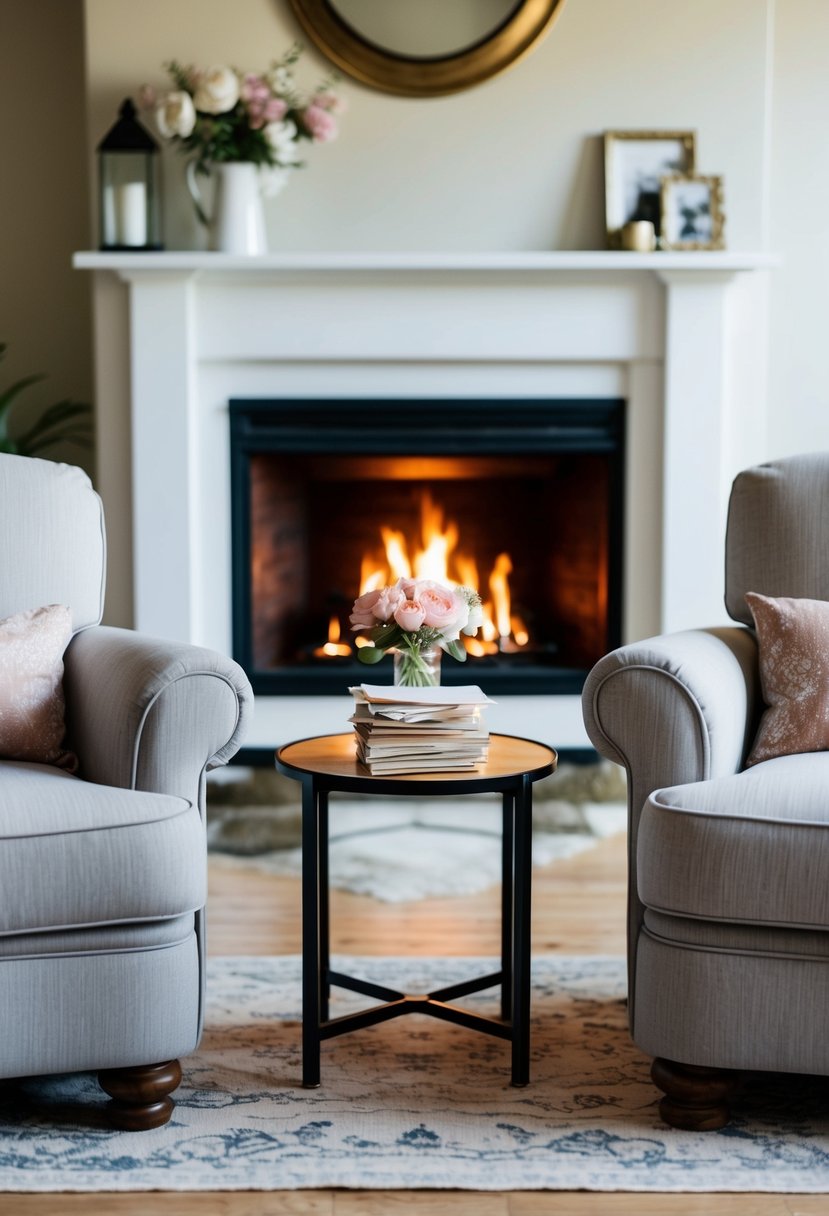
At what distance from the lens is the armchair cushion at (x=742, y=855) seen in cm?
186

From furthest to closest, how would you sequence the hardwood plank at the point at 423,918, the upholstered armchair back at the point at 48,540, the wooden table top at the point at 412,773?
the hardwood plank at the point at 423,918 < the upholstered armchair back at the point at 48,540 < the wooden table top at the point at 412,773

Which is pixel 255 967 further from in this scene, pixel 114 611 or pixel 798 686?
pixel 114 611

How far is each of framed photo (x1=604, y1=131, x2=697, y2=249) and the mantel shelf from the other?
152mm

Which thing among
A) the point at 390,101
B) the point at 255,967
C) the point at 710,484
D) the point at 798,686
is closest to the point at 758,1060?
the point at 798,686

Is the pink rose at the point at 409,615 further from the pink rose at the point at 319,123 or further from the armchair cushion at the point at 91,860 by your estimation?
the pink rose at the point at 319,123

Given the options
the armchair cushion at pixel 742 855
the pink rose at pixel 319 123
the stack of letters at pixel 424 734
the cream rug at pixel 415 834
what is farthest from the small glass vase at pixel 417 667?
the pink rose at pixel 319 123

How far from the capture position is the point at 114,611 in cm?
385

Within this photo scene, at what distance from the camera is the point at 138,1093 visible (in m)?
1.95

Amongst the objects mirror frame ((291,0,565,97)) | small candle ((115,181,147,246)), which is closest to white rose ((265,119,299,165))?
mirror frame ((291,0,565,97))

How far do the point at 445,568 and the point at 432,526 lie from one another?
140 mm

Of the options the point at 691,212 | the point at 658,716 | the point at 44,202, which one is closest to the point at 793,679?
the point at 658,716

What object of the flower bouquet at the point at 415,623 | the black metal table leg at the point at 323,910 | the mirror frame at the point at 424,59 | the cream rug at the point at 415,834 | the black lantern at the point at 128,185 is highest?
the mirror frame at the point at 424,59

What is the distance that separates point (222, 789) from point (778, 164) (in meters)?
2.41

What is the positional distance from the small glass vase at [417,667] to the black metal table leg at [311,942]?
0.26 metres
